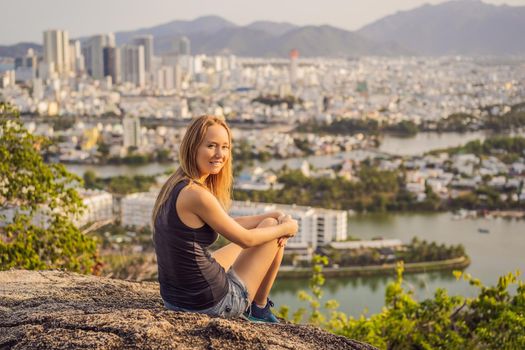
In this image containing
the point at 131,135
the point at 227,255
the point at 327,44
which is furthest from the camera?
the point at 327,44

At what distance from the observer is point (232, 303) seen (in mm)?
1015

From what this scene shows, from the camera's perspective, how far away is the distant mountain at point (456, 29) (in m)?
35.6

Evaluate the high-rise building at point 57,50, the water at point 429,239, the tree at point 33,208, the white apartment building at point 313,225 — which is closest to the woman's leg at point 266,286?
the tree at point 33,208

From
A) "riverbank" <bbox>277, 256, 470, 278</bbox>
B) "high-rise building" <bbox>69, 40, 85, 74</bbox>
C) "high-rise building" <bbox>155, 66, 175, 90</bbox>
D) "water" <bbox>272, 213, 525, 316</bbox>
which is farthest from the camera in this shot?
"high-rise building" <bbox>69, 40, 85, 74</bbox>

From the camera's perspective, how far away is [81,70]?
26328 millimetres

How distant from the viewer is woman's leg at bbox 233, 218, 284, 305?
3.44 ft

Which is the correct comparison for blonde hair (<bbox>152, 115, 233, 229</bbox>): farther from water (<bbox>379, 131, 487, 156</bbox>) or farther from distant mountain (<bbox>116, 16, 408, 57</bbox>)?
distant mountain (<bbox>116, 16, 408, 57</bbox>)

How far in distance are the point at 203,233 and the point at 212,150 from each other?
0.10 m

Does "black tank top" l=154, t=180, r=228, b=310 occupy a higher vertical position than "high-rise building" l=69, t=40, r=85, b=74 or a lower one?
lower

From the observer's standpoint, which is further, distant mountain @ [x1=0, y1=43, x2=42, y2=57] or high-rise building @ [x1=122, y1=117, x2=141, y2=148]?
distant mountain @ [x1=0, y1=43, x2=42, y2=57]

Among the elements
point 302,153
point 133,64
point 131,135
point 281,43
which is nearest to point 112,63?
point 133,64

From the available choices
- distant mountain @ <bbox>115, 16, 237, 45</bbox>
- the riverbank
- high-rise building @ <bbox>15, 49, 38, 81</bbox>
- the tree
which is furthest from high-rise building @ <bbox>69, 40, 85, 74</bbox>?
distant mountain @ <bbox>115, 16, 237, 45</bbox>

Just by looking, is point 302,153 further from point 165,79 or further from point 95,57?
point 95,57

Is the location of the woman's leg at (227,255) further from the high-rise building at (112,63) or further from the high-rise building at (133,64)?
the high-rise building at (112,63)
